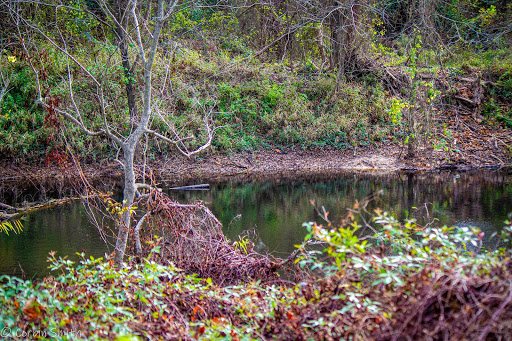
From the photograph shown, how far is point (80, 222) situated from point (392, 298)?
28.3ft

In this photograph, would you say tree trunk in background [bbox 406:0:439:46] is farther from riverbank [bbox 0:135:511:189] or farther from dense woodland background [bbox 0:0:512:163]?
riverbank [bbox 0:135:511:189]

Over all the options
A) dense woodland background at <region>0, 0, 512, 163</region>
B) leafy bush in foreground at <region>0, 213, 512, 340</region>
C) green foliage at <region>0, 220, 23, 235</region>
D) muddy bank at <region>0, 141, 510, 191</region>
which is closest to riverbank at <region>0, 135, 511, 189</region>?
muddy bank at <region>0, 141, 510, 191</region>

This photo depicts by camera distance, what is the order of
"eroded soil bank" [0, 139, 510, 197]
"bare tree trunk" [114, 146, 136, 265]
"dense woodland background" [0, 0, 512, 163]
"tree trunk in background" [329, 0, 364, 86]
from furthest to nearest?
"tree trunk in background" [329, 0, 364, 86]
"dense woodland background" [0, 0, 512, 163]
"eroded soil bank" [0, 139, 510, 197]
"bare tree trunk" [114, 146, 136, 265]

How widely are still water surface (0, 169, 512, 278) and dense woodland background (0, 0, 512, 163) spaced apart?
309cm

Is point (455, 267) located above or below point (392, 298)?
above

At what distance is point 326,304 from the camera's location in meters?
3.59

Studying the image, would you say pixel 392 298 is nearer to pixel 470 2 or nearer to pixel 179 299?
pixel 179 299

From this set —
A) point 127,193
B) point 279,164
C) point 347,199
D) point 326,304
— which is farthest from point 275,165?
point 326,304

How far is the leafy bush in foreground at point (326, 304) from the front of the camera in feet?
9.48

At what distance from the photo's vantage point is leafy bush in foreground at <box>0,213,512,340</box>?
2.89m

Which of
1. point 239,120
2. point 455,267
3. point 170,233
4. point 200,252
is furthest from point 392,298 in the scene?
point 239,120

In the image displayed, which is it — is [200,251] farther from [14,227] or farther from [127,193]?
[14,227]

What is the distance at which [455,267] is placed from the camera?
3037 millimetres

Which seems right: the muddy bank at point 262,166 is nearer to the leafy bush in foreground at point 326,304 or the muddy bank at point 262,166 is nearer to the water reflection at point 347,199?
the water reflection at point 347,199
